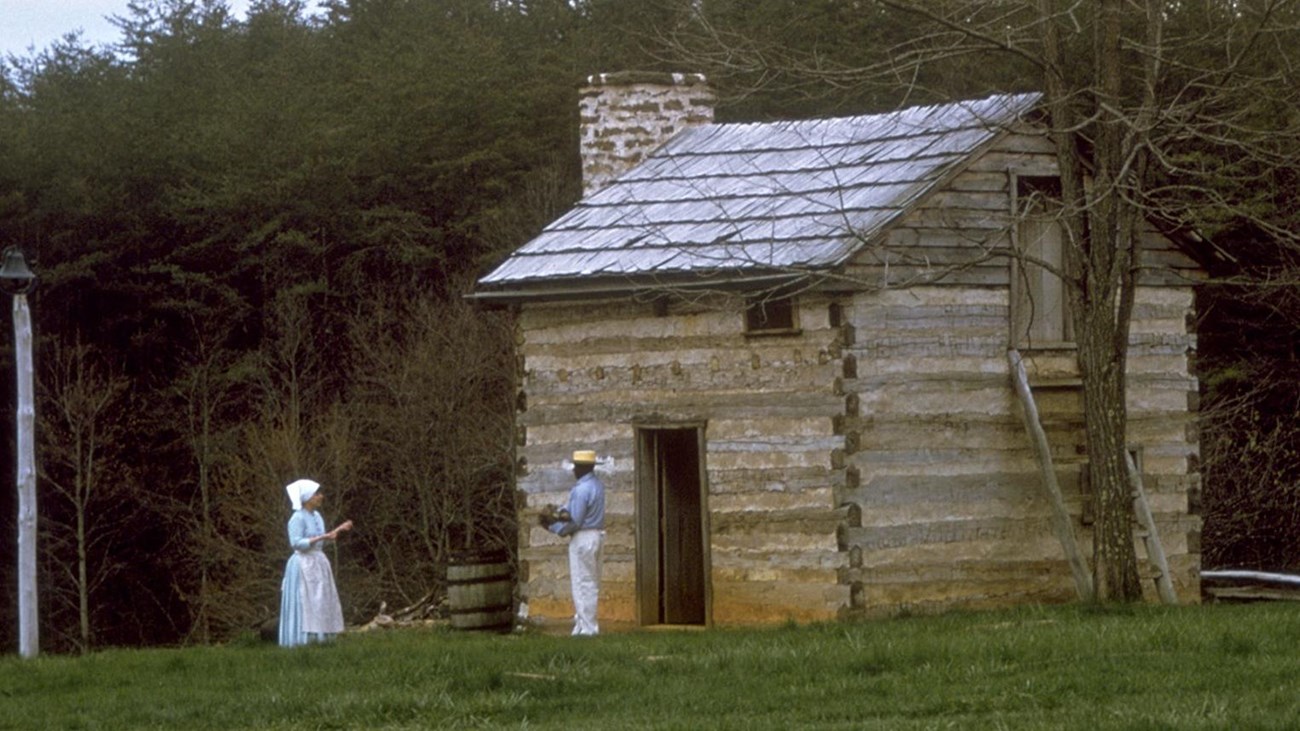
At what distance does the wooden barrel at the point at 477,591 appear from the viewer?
21984 mm

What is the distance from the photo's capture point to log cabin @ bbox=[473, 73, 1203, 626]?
68.2 feet

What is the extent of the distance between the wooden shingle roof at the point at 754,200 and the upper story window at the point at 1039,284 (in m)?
0.98

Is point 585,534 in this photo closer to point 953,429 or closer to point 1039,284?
point 953,429

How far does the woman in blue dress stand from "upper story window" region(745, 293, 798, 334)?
15.3ft


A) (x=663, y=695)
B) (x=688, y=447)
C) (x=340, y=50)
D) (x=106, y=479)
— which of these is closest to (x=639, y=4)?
(x=340, y=50)

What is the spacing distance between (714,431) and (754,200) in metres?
2.64

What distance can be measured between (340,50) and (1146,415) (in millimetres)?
32530

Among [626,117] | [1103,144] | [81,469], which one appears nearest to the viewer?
[1103,144]

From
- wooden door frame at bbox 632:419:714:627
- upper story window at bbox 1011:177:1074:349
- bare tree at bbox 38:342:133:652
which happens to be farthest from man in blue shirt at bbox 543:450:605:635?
bare tree at bbox 38:342:133:652

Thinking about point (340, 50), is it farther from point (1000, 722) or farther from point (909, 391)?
point (1000, 722)

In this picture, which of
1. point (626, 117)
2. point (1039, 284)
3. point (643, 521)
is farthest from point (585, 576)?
point (626, 117)

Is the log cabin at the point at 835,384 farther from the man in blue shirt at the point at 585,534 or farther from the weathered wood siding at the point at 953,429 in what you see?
the man in blue shirt at the point at 585,534

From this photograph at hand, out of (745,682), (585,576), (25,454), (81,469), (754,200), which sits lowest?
(745,682)

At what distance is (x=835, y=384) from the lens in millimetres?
20750
